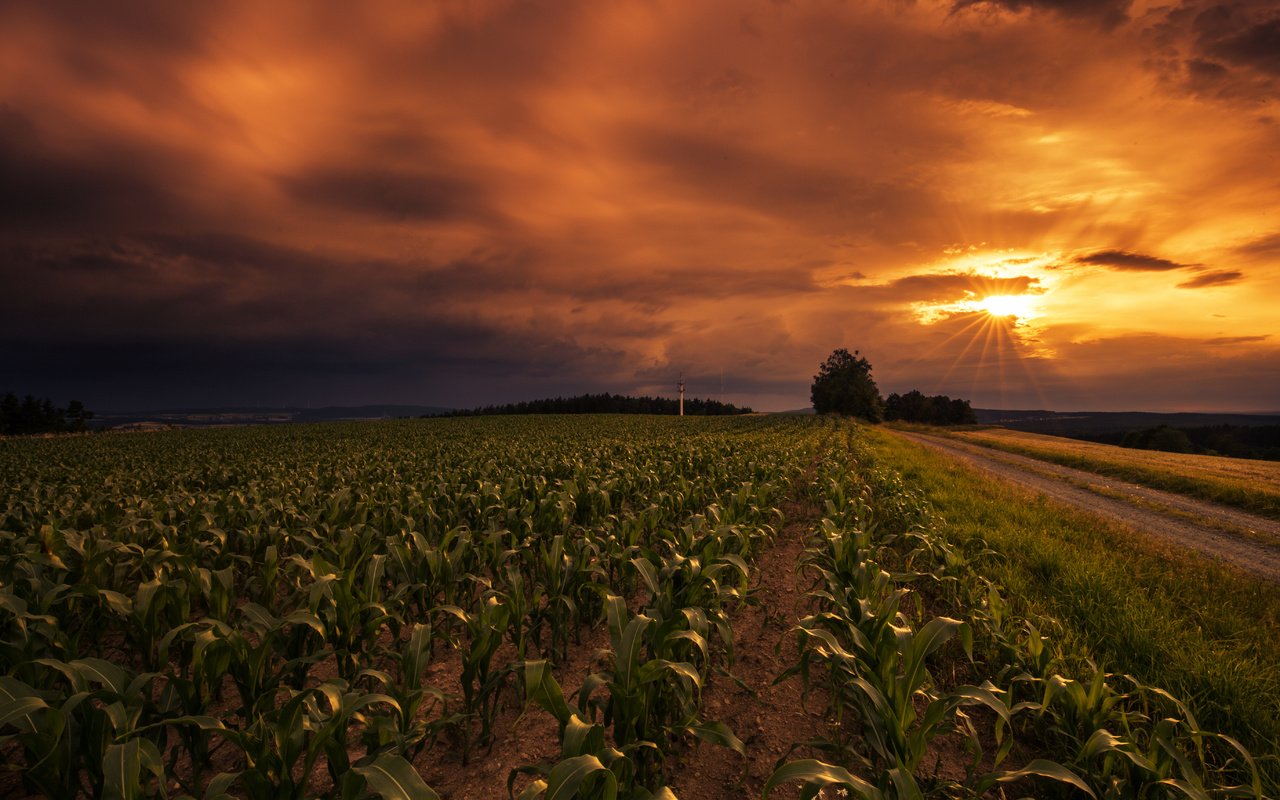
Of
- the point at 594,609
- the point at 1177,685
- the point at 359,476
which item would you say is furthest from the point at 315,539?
the point at 1177,685

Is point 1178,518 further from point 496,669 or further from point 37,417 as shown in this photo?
point 37,417

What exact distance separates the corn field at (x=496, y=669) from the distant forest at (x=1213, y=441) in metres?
69.2

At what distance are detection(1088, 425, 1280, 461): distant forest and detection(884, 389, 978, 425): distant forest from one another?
24399 millimetres

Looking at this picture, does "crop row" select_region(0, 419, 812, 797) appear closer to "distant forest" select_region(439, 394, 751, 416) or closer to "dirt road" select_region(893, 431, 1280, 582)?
"dirt road" select_region(893, 431, 1280, 582)

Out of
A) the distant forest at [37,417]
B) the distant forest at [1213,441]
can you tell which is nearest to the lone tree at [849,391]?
the distant forest at [1213,441]

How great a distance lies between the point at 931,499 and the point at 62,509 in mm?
18671

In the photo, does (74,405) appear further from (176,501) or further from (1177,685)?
(1177,685)

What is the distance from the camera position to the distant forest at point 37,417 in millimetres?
78375

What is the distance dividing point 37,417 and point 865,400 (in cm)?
14091

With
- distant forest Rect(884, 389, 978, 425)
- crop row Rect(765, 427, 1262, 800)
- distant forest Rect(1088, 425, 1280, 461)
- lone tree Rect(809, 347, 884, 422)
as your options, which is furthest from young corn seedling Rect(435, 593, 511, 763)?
distant forest Rect(884, 389, 978, 425)

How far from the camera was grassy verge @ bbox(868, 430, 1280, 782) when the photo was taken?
4.32 m

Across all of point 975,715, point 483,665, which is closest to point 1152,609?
point 975,715

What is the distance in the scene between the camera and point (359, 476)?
14.8 m

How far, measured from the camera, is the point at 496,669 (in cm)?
423
